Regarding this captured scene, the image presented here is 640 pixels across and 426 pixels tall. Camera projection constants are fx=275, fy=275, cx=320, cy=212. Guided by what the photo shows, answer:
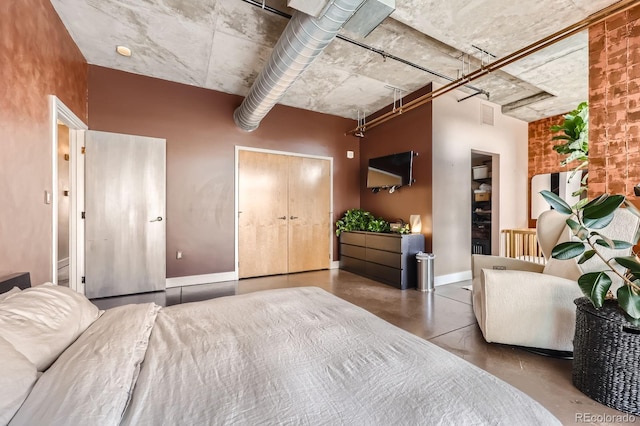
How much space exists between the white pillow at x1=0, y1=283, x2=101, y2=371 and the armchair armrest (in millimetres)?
2625

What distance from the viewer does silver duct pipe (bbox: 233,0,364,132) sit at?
6.90 ft

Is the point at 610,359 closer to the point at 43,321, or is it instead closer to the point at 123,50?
the point at 43,321

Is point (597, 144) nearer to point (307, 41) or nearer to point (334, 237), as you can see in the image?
point (307, 41)

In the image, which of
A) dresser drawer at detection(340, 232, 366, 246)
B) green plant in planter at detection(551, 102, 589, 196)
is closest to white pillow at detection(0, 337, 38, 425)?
dresser drawer at detection(340, 232, 366, 246)

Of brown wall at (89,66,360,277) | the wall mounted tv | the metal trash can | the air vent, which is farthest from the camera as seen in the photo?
the air vent

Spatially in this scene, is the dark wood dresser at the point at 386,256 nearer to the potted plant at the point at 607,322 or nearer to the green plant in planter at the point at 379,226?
the green plant in planter at the point at 379,226

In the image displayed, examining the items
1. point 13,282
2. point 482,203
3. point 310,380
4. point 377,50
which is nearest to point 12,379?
point 310,380

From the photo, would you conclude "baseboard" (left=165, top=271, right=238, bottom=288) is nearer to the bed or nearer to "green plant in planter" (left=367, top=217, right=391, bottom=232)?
"green plant in planter" (left=367, top=217, right=391, bottom=232)

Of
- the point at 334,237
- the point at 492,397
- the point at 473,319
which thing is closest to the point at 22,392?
the point at 492,397

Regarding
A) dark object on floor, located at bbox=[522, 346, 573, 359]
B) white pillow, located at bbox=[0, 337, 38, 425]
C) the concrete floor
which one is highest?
white pillow, located at bbox=[0, 337, 38, 425]

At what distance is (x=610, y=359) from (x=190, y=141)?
5.02 meters

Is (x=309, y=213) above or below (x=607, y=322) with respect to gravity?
above

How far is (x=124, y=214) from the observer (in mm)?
3834

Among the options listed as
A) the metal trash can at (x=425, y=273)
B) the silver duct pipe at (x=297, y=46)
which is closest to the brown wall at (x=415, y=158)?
the metal trash can at (x=425, y=273)
